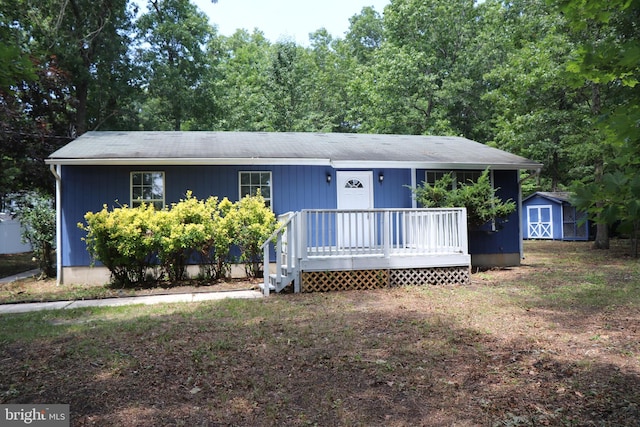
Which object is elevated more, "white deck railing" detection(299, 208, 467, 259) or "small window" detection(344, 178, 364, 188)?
"small window" detection(344, 178, 364, 188)

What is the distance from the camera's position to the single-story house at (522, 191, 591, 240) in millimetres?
21750

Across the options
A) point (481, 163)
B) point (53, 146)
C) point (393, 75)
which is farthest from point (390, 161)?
point (393, 75)

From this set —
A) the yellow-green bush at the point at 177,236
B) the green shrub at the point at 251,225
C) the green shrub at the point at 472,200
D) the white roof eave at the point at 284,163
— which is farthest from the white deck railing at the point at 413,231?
the white roof eave at the point at 284,163

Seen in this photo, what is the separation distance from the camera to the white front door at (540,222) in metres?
22.7

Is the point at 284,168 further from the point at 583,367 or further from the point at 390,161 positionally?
the point at 583,367

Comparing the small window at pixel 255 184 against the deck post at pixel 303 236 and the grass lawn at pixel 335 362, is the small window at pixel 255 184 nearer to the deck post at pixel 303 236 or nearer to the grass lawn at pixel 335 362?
the deck post at pixel 303 236

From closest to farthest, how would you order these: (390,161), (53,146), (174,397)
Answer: (174,397) < (390,161) < (53,146)

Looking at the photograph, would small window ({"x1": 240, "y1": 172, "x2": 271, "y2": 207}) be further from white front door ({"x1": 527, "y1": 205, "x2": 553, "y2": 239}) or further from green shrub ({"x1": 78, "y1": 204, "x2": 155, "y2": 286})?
white front door ({"x1": 527, "y1": 205, "x2": 553, "y2": 239})

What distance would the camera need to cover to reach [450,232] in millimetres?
8828

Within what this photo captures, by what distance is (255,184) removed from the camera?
33.7ft

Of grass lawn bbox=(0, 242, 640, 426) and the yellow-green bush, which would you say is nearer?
grass lawn bbox=(0, 242, 640, 426)

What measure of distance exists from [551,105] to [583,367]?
15183 millimetres

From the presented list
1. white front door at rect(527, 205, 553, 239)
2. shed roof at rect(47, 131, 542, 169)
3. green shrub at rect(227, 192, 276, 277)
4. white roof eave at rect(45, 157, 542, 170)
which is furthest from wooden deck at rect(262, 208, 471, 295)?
white front door at rect(527, 205, 553, 239)

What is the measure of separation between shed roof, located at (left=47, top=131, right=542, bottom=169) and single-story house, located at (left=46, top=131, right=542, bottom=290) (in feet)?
0.08
